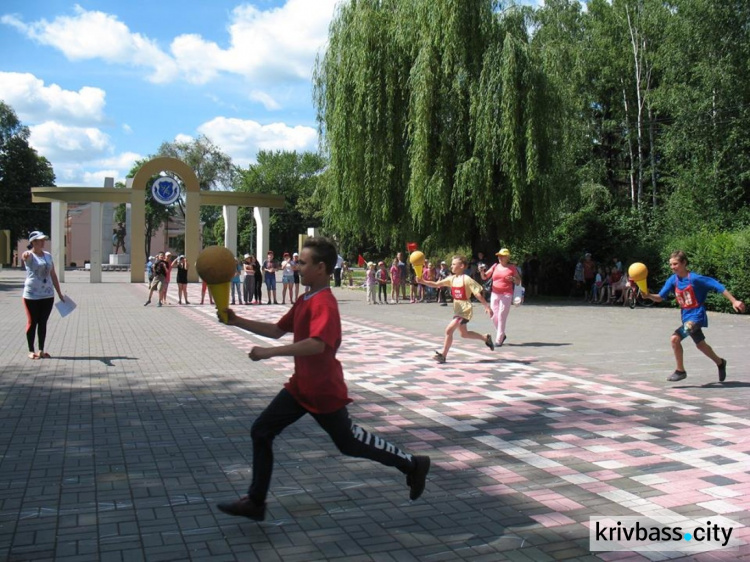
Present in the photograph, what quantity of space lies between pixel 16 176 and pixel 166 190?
35757mm

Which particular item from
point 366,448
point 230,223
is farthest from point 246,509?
point 230,223

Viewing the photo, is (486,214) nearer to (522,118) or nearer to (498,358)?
(522,118)

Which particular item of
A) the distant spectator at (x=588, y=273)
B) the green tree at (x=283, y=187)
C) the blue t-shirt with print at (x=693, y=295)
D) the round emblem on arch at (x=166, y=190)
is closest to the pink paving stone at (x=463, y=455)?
the blue t-shirt with print at (x=693, y=295)

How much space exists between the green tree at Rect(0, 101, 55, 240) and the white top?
61.9 m

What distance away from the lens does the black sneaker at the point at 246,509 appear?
4.06 meters

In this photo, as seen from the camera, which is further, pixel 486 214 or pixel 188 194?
pixel 188 194

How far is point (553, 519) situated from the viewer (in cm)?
418

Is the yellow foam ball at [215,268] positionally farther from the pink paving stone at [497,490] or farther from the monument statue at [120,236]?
the monument statue at [120,236]

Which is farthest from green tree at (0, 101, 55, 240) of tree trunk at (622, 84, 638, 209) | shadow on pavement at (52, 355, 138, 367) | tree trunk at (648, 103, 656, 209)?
shadow on pavement at (52, 355, 138, 367)

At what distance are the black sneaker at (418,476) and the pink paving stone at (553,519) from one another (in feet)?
2.25

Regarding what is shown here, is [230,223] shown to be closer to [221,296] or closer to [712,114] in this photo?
[712,114]

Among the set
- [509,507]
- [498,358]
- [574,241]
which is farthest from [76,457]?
[574,241]

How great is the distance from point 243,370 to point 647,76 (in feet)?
105

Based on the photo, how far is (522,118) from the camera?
76.1 feet
